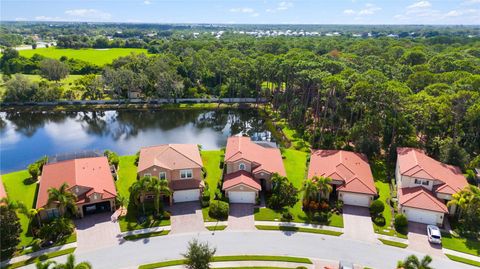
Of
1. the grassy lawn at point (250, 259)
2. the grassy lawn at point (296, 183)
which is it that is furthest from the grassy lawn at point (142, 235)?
the grassy lawn at point (296, 183)

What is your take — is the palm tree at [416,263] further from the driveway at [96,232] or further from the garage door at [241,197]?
the driveway at [96,232]

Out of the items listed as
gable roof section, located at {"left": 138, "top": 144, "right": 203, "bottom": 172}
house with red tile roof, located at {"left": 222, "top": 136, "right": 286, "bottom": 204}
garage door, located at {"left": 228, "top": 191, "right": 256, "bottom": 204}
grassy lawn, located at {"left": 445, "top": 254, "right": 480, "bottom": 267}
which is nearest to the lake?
house with red tile roof, located at {"left": 222, "top": 136, "right": 286, "bottom": 204}

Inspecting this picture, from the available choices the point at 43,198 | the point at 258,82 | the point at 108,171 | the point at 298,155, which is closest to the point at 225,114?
the point at 258,82

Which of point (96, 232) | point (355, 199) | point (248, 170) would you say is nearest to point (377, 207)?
point (355, 199)

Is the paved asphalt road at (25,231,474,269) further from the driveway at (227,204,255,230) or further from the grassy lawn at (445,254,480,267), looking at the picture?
the driveway at (227,204,255,230)

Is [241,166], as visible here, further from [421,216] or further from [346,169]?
[421,216]

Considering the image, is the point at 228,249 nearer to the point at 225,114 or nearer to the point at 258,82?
the point at 225,114
